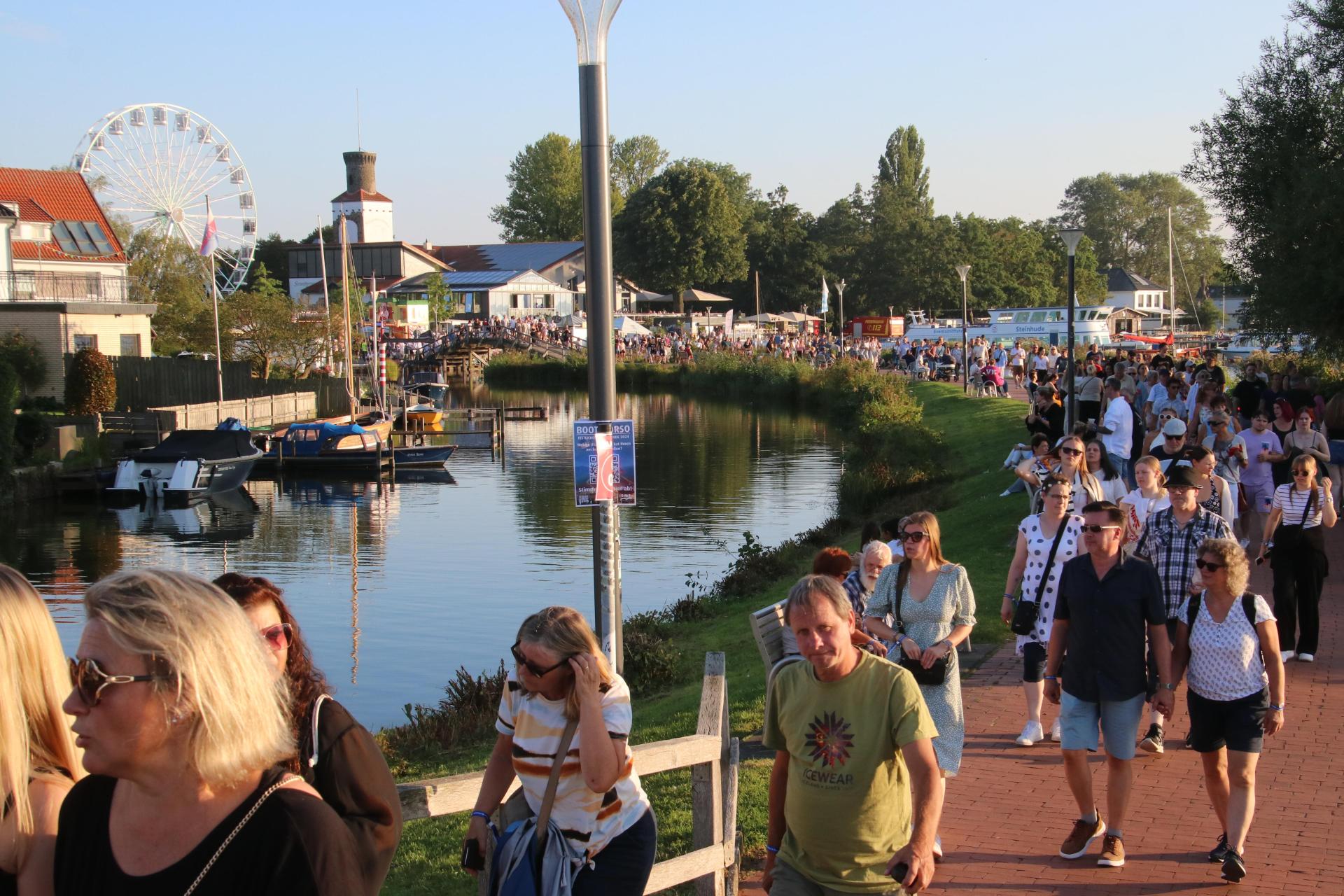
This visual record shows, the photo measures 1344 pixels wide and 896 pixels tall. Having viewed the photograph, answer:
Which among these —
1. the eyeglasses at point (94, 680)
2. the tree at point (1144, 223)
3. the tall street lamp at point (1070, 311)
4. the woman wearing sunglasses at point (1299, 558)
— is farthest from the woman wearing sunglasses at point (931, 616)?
the tree at point (1144, 223)

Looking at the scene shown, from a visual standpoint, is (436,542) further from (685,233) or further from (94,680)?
(685,233)

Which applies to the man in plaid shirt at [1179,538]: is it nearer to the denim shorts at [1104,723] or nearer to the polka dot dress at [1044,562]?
the polka dot dress at [1044,562]

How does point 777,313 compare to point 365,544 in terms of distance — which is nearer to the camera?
point 365,544

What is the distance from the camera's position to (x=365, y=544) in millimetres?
29078

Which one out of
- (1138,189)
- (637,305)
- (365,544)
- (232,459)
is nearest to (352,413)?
(232,459)

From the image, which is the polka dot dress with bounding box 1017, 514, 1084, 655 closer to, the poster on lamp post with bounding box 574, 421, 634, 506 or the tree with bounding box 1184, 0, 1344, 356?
the poster on lamp post with bounding box 574, 421, 634, 506

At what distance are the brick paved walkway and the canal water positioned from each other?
8732mm

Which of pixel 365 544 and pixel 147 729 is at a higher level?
A: pixel 147 729

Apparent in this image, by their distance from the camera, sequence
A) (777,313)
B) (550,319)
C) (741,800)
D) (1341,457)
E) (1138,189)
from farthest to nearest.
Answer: (1138,189) < (777,313) < (550,319) < (1341,457) < (741,800)

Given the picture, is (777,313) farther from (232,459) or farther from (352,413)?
(232,459)

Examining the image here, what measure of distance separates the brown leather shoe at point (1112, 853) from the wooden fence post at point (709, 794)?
1.92m

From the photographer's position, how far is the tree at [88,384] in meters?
43.2

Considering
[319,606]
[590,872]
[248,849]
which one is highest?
[248,849]

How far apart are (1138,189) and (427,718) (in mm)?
143107
